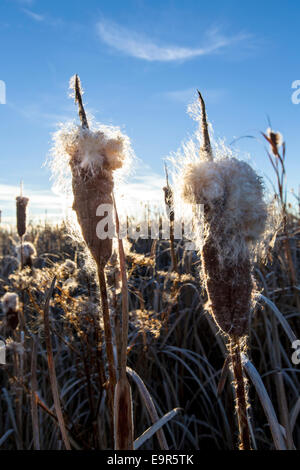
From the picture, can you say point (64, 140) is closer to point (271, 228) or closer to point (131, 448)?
point (271, 228)

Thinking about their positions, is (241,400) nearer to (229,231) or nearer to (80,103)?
(229,231)

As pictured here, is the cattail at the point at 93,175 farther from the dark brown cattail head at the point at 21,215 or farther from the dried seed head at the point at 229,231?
the dark brown cattail head at the point at 21,215

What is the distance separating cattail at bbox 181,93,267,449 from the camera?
3.15ft

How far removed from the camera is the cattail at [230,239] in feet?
3.15

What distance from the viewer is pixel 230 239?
95 cm

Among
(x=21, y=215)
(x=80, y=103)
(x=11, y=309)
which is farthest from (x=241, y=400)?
(x=21, y=215)

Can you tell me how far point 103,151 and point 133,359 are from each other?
2.30 meters

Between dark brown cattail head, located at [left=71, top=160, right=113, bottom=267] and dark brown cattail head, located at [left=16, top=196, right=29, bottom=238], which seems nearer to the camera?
dark brown cattail head, located at [left=71, top=160, right=113, bottom=267]

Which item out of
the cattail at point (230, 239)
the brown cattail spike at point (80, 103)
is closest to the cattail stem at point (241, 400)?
the cattail at point (230, 239)

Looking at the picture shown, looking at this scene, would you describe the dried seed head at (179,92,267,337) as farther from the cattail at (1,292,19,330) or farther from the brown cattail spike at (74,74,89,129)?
the cattail at (1,292,19,330)

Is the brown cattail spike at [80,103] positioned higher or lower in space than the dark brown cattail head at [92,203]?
higher

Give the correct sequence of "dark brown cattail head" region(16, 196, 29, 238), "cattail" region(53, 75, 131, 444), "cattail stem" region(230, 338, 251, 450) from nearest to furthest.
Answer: "cattail stem" region(230, 338, 251, 450), "cattail" region(53, 75, 131, 444), "dark brown cattail head" region(16, 196, 29, 238)

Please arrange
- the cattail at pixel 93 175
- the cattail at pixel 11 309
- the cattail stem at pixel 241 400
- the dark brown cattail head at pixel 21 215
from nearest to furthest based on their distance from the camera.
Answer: the cattail stem at pixel 241 400 → the cattail at pixel 93 175 → the cattail at pixel 11 309 → the dark brown cattail head at pixel 21 215

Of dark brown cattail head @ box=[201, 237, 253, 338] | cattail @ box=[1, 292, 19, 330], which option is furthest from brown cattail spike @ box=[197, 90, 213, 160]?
cattail @ box=[1, 292, 19, 330]
